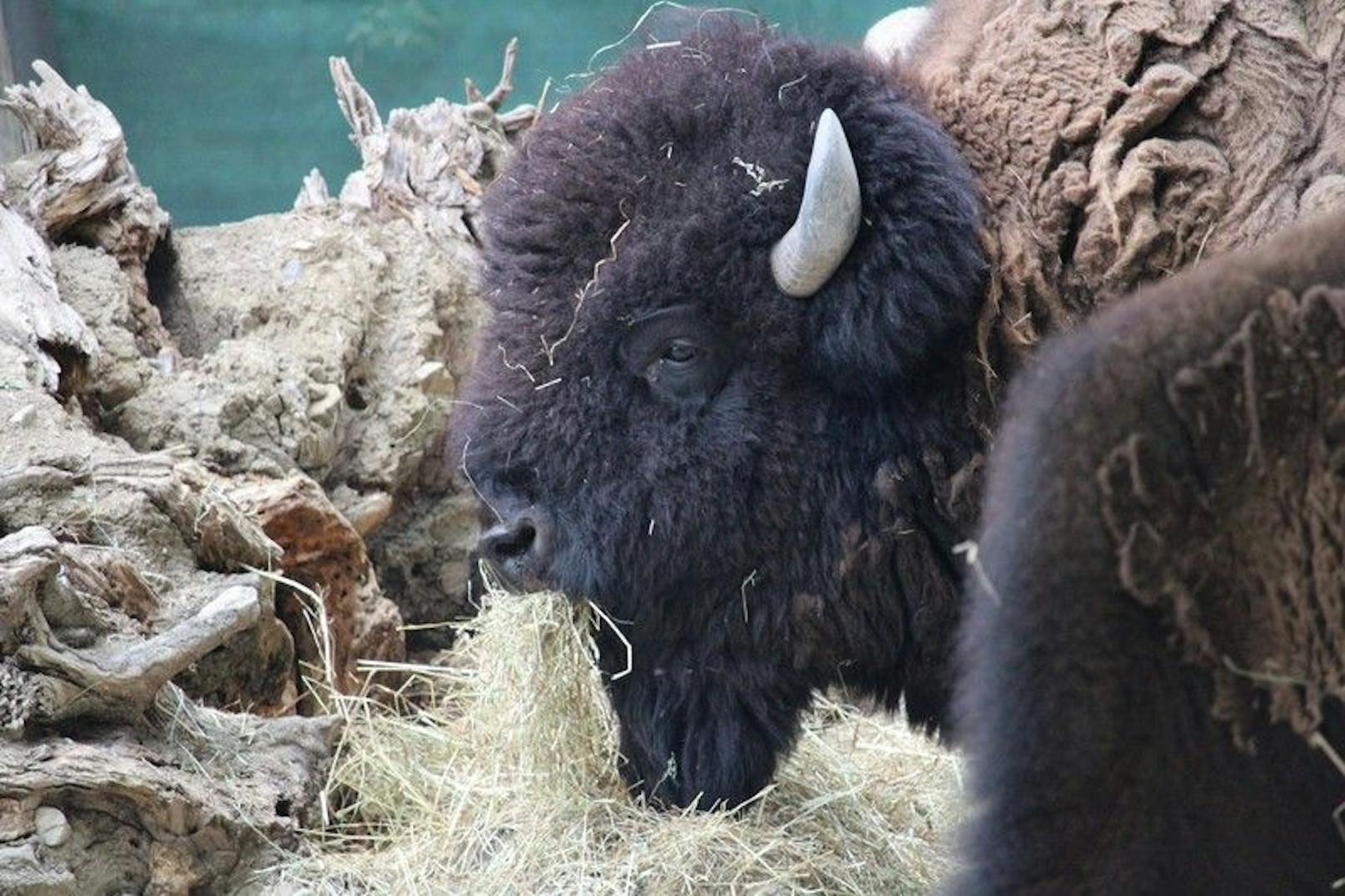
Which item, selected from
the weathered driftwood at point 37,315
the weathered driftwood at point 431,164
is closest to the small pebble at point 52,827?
the weathered driftwood at point 37,315

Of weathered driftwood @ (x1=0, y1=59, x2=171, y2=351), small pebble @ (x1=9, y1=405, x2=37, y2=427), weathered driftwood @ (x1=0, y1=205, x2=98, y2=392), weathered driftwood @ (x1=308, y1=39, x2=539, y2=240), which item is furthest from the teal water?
small pebble @ (x1=9, y1=405, x2=37, y2=427)

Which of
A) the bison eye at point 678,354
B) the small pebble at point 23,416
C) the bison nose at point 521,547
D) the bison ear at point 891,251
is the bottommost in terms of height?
the bison nose at point 521,547

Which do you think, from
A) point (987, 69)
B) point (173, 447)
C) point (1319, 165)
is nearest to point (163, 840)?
point (173, 447)

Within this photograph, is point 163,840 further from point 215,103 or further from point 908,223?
point 215,103

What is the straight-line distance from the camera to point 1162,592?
188 centimetres

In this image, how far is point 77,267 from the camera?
492cm

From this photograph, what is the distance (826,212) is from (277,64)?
4836 mm

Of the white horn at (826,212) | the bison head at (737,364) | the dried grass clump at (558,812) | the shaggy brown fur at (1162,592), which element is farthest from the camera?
the dried grass clump at (558,812)

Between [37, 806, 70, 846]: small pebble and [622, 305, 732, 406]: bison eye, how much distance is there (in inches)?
54.3

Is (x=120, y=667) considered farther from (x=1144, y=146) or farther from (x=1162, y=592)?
(x=1162, y=592)

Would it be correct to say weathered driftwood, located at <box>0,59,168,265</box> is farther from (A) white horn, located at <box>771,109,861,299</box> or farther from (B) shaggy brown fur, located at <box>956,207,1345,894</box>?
(B) shaggy brown fur, located at <box>956,207,1345,894</box>

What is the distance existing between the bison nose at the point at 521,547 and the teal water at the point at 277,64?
4.21 m

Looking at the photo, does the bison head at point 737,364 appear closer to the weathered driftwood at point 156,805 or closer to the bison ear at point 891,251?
the bison ear at point 891,251

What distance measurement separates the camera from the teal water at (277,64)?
7445 mm
